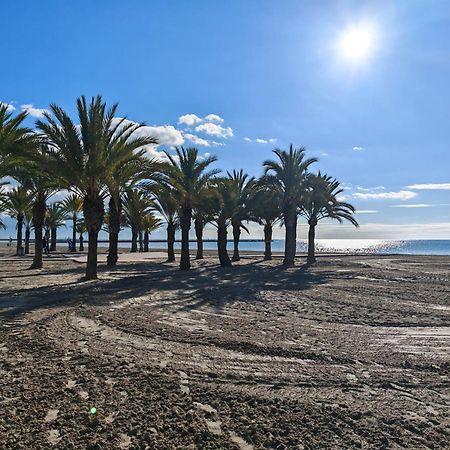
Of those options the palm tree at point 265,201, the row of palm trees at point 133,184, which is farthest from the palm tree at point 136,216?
the palm tree at point 265,201

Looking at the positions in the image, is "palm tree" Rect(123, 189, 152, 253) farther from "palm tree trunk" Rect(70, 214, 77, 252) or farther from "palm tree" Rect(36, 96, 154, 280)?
"palm tree" Rect(36, 96, 154, 280)

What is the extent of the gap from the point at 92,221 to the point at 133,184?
11.0 feet

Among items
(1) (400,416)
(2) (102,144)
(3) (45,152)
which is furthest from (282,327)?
(3) (45,152)

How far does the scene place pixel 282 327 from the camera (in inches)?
313

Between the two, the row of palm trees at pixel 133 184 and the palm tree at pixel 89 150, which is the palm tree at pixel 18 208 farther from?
the palm tree at pixel 89 150

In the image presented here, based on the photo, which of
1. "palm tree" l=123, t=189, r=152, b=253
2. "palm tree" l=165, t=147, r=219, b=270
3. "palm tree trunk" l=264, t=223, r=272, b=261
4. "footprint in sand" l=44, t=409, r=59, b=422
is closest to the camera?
"footprint in sand" l=44, t=409, r=59, b=422

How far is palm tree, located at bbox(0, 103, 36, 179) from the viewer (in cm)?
1455

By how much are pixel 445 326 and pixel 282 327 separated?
126 inches

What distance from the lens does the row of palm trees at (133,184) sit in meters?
15.0

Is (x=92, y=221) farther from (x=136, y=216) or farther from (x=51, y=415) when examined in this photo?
(x=136, y=216)

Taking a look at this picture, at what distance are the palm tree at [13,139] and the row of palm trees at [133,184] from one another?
0.10 feet

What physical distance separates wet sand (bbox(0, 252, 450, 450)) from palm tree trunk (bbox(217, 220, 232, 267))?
50.4 ft

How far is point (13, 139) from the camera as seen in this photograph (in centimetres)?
1480

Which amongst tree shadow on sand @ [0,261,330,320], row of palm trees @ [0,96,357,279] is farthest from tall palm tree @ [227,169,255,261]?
tree shadow on sand @ [0,261,330,320]
